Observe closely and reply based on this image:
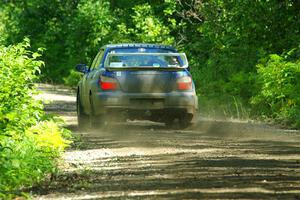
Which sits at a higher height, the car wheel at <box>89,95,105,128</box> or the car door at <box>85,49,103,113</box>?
the car door at <box>85,49,103,113</box>

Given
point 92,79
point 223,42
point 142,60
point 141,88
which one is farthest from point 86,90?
point 223,42

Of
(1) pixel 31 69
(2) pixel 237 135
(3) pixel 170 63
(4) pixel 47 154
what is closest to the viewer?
(4) pixel 47 154

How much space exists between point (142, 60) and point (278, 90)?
14.8 ft

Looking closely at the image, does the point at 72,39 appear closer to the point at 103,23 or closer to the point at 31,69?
the point at 103,23

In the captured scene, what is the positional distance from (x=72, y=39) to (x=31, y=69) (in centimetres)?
2956

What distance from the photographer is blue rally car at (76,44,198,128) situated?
16.6 meters

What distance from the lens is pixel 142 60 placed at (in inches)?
678

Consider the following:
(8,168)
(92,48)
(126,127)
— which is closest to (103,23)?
(92,48)

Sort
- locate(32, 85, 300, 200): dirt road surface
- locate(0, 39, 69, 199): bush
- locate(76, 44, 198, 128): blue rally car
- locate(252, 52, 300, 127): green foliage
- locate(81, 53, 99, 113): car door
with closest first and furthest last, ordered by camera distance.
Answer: locate(32, 85, 300, 200): dirt road surface → locate(0, 39, 69, 199): bush → locate(76, 44, 198, 128): blue rally car → locate(81, 53, 99, 113): car door → locate(252, 52, 300, 127): green foliage

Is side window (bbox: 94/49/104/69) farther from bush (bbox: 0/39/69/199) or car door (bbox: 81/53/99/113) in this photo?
bush (bbox: 0/39/69/199)

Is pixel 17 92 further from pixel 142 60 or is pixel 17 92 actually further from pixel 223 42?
pixel 223 42

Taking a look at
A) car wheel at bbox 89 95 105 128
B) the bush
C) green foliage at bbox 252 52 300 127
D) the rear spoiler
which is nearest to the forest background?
green foliage at bbox 252 52 300 127

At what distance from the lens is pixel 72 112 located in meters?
23.6

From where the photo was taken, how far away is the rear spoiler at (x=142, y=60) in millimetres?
17000
